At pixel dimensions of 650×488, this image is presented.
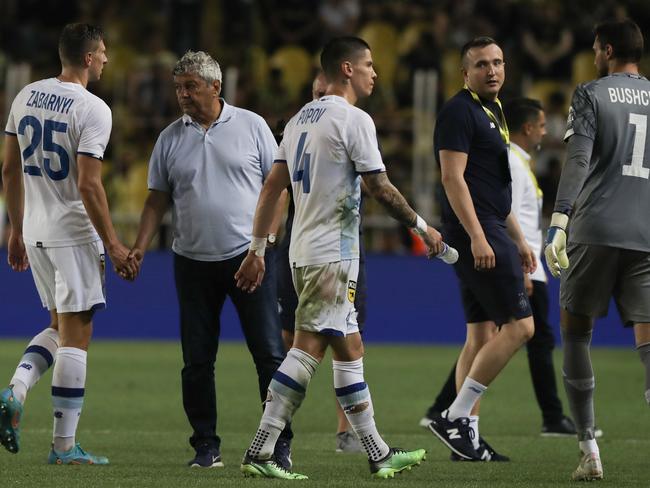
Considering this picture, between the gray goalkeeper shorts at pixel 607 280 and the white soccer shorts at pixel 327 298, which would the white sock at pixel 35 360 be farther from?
the gray goalkeeper shorts at pixel 607 280

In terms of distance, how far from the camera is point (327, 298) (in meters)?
6.71

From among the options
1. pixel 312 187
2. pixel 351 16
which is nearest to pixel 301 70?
pixel 351 16

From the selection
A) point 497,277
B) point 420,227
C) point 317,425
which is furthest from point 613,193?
point 317,425

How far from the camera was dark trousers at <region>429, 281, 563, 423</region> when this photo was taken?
31.1ft

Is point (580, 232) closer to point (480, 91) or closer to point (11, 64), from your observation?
point (480, 91)

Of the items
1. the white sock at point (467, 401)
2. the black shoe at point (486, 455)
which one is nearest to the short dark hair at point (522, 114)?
the white sock at point (467, 401)

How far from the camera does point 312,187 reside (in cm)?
676

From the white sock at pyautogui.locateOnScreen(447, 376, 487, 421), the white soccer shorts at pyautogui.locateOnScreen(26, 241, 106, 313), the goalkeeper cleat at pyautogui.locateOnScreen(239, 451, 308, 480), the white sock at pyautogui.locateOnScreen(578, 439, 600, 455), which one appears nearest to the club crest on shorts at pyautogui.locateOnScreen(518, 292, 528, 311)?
the white sock at pyautogui.locateOnScreen(447, 376, 487, 421)

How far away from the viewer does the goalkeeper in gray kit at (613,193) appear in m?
6.67

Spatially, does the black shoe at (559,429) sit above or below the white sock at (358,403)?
below

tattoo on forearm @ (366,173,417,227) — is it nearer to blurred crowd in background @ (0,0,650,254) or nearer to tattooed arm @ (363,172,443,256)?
tattooed arm @ (363,172,443,256)

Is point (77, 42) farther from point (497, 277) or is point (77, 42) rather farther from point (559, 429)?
point (559, 429)

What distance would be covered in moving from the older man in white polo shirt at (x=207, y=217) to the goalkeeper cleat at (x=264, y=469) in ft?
1.92

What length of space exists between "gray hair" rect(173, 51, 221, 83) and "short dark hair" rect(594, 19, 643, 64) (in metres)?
2.07
